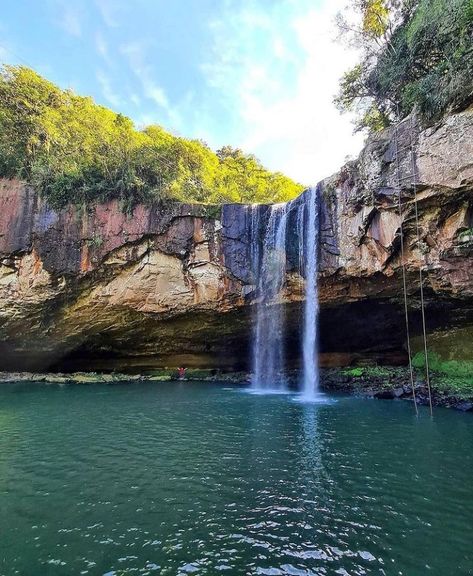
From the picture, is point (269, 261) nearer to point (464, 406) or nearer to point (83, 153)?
point (464, 406)

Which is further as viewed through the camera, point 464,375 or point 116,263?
point 116,263

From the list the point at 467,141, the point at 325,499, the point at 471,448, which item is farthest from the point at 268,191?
the point at 325,499

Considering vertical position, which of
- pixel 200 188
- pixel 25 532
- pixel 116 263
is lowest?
pixel 25 532

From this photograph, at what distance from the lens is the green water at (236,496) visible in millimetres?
3770

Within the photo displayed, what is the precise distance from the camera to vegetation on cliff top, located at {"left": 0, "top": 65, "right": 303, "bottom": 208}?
18.3 meters

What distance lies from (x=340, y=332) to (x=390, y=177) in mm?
8654

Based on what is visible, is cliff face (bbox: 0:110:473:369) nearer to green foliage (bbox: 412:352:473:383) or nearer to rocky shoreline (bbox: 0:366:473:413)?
green foliage (bbox: 412:352:473:383)

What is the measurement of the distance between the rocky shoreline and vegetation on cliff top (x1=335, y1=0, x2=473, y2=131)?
31.5ft

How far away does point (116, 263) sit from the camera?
57.7 feet

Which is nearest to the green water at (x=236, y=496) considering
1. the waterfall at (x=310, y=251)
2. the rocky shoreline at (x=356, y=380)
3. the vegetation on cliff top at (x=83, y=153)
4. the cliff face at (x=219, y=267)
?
the rocky shoreline at (x=356, y=380)

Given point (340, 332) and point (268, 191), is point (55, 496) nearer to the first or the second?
point (340, 332)

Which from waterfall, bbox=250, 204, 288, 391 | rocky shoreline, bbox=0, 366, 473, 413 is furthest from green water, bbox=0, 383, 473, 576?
waterfall, bbox=250, 204, 288, 391

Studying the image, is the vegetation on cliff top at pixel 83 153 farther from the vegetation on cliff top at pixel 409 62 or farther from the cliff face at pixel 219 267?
the vegetation on cliff top at pixel 409 62

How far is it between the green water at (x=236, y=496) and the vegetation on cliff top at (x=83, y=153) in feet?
38.2
